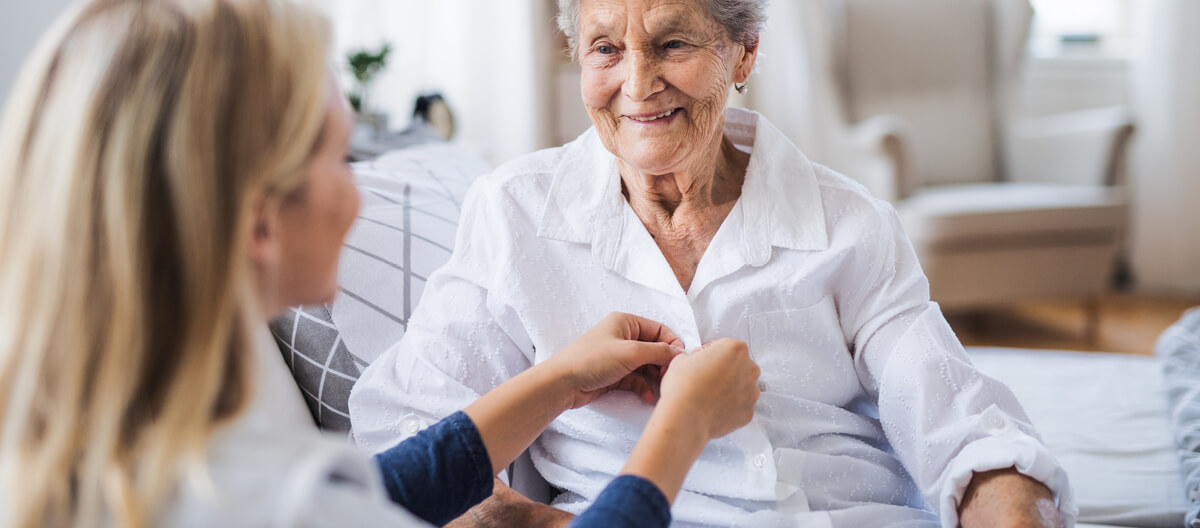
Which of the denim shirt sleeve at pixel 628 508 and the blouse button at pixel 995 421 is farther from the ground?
the denim shirt sleeve at pixel 628 508

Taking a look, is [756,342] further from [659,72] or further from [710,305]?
[659,72]

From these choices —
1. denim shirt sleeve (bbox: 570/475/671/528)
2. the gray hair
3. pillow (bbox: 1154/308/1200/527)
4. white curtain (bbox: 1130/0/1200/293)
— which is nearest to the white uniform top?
denim shirt sleeve (bbox: 570/475/671/528)

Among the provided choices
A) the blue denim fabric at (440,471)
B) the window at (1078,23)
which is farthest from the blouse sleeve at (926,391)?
the window at (1078,23)

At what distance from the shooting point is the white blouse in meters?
1.07

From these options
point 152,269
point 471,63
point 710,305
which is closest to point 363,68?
point 471,63

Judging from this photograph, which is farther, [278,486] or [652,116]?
[652,116]

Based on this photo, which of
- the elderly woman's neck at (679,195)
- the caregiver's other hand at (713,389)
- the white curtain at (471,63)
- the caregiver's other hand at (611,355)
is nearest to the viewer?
the caregiver's other hand at (713,389)

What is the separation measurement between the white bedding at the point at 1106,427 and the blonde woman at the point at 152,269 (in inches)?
41.5

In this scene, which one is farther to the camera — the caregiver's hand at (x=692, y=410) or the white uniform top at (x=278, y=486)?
the caregiver's hand at (x=692, y=410)

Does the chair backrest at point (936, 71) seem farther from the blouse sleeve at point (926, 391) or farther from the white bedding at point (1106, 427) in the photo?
the blouse sleeve at point (926, 391)

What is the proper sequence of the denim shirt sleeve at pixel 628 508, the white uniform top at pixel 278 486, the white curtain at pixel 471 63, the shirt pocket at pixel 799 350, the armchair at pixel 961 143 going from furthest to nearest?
the white curtain at pixel 471 63, the armchair at pixel 961 143, the shirt pocket at pixel 799 350, the denim shirt sleeve at pixel 628 508, the white uniform top at pixel 278 486

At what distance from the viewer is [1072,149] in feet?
12.1

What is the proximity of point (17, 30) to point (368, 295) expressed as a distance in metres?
1.44

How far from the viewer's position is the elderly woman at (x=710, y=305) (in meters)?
1.07
